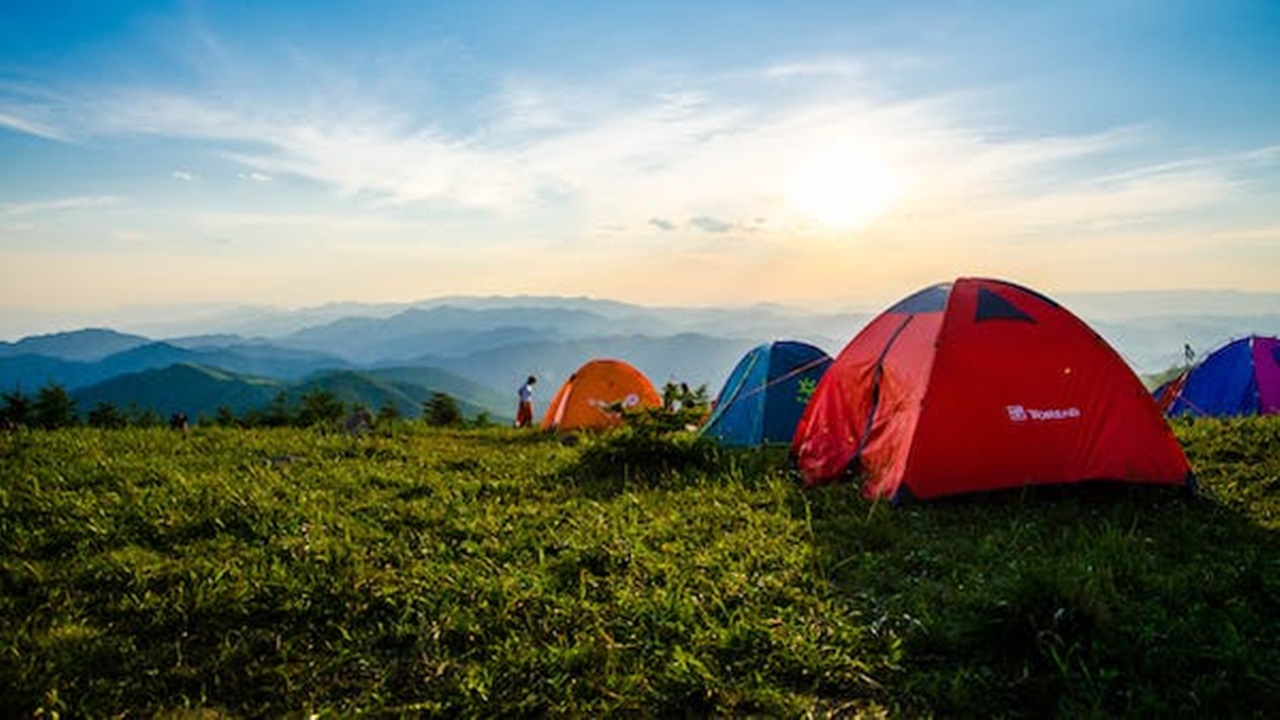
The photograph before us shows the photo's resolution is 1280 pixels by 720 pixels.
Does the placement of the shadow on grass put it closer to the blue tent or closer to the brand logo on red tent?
the brand logo on red tent

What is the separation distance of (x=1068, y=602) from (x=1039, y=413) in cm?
422

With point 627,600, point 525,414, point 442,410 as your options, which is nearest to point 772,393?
point 627,600

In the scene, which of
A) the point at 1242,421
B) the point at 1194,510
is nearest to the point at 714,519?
the point at 1194,510

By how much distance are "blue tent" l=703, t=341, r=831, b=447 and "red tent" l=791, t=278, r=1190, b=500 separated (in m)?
5.32

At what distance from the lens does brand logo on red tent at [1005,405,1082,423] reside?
7.83 meters

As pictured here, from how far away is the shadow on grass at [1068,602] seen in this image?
149 inches

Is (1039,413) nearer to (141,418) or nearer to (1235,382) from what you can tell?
(1235,382)

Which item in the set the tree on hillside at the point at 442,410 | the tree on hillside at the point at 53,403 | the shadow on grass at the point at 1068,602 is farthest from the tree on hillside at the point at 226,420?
the shadow on grass at the point at 1068,602

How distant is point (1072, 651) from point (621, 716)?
8.86 feet

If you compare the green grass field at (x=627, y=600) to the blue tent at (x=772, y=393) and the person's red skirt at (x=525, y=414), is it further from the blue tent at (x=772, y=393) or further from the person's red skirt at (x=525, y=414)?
the person's red skirt at (x=525, y=414)

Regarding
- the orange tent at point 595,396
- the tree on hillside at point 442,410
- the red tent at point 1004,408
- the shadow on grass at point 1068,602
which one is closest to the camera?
the shadow on grass at point 1068,602

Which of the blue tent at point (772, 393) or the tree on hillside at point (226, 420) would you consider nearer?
the blue tent at point (772, 393)

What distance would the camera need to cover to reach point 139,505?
713cm

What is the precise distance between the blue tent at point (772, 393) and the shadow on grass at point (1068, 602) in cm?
683
